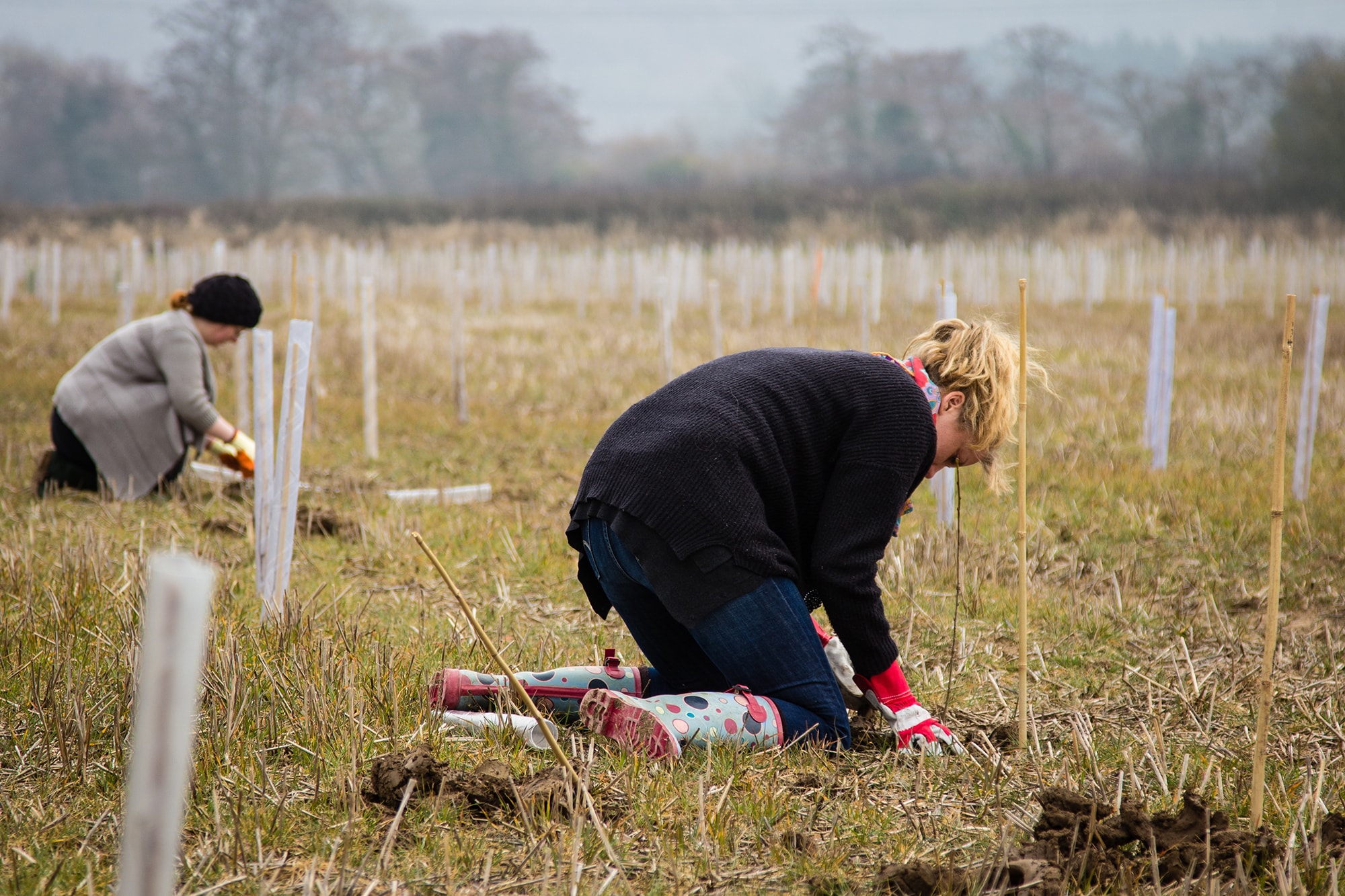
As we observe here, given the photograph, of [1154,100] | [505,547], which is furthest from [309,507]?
[1154,100]

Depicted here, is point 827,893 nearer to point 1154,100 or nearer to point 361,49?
point 1154,100

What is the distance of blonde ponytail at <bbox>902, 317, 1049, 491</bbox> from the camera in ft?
8.19

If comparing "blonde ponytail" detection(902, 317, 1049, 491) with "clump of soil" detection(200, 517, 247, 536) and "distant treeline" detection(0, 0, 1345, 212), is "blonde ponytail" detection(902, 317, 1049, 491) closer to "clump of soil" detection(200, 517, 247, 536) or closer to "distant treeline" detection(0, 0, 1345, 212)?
"clump of soil" detection(200, 517, 247, 536)

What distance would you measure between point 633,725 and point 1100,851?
3.20 feet

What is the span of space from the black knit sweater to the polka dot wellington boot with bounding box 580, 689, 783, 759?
8.6 inches

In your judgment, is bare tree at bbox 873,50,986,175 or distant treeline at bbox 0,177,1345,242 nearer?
distant treeline at bbox 0,177,1345,242

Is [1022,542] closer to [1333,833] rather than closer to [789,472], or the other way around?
[789,472]

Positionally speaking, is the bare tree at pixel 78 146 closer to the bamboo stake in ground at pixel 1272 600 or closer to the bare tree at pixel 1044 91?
the bare tree at pixel 1044 91

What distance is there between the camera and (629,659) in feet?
10.9

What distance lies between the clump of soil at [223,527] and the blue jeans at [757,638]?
2.59m

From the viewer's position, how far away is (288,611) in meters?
2.92

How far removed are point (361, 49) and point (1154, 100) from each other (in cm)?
4076

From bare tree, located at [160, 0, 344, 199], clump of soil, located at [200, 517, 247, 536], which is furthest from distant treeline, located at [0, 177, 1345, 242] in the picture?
clump of soil, located at [200, 517, 247, 536]

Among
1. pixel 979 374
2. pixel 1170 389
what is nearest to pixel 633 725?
pixel 979 374
